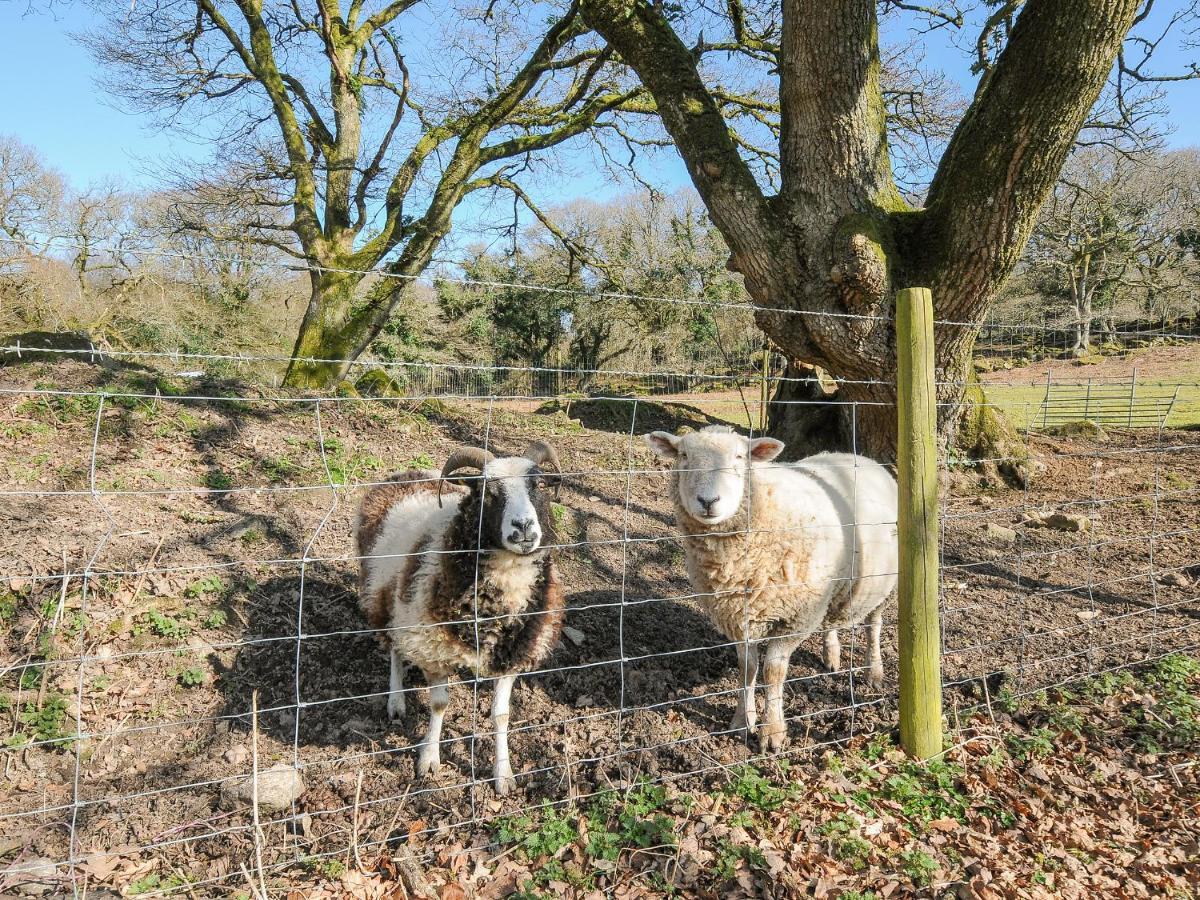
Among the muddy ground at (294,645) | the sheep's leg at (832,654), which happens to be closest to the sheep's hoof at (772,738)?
the muddy ground at (294,645)

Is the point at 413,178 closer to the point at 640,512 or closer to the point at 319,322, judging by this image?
the point at 319,322

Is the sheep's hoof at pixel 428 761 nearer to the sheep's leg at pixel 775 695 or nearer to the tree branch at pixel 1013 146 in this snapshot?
the sheep's leg at pixel 775 695

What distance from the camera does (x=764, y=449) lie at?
163 inches

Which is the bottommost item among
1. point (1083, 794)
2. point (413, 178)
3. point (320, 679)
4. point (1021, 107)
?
point (1083, 794)

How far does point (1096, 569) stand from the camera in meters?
6.31

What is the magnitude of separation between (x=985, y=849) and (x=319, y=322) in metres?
10.5

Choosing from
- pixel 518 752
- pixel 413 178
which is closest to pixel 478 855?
pixel 518 752

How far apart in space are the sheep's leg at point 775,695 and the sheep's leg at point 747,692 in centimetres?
9

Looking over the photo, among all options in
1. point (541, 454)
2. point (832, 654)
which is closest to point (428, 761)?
point (541, 454)

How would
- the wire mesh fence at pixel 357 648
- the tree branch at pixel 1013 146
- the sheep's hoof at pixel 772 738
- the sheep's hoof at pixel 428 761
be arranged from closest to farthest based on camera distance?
1. the wire mesh fence at pixel 357 648
2. the sheep's hoof at pixel 428 761
3. the sheep's hoof at pixel 772 738
4. the tree branch at pixel 1013 146

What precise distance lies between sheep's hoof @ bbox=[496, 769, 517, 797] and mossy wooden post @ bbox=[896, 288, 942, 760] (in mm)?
2119

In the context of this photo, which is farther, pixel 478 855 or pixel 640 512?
pixel 640 512

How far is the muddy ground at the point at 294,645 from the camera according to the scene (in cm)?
309

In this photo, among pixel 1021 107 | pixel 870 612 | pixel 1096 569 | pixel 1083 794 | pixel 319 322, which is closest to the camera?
pixel 1083 794
